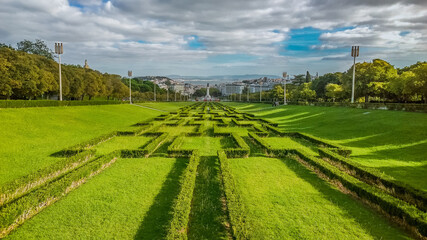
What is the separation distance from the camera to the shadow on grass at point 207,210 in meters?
4.83

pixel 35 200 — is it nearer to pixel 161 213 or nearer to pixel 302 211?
pixel 161 213

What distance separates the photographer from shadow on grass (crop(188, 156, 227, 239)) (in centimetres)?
483

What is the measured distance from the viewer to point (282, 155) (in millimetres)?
10742

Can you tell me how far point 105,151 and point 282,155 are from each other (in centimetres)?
729

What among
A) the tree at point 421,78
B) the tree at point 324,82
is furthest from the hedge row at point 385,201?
the tree at point 324,82

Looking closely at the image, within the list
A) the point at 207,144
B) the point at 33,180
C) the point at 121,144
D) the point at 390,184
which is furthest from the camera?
the point at 207,144

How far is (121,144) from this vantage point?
12.9 m

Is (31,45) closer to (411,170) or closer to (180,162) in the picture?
(180,162)

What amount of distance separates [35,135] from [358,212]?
14.4 meters

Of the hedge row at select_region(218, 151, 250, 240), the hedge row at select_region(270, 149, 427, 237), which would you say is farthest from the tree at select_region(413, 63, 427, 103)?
the hedge row at select_region(218, 151, 250, 240)

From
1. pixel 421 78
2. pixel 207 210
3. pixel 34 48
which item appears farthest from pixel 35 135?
pixel 34 48

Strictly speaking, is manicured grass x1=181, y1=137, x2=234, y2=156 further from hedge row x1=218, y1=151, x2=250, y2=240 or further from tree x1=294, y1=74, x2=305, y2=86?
tree x1=294, y1=74, x2=305, y2=86

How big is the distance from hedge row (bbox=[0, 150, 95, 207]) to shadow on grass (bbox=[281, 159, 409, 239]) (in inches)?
279

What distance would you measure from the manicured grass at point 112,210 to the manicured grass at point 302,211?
6.10ft
